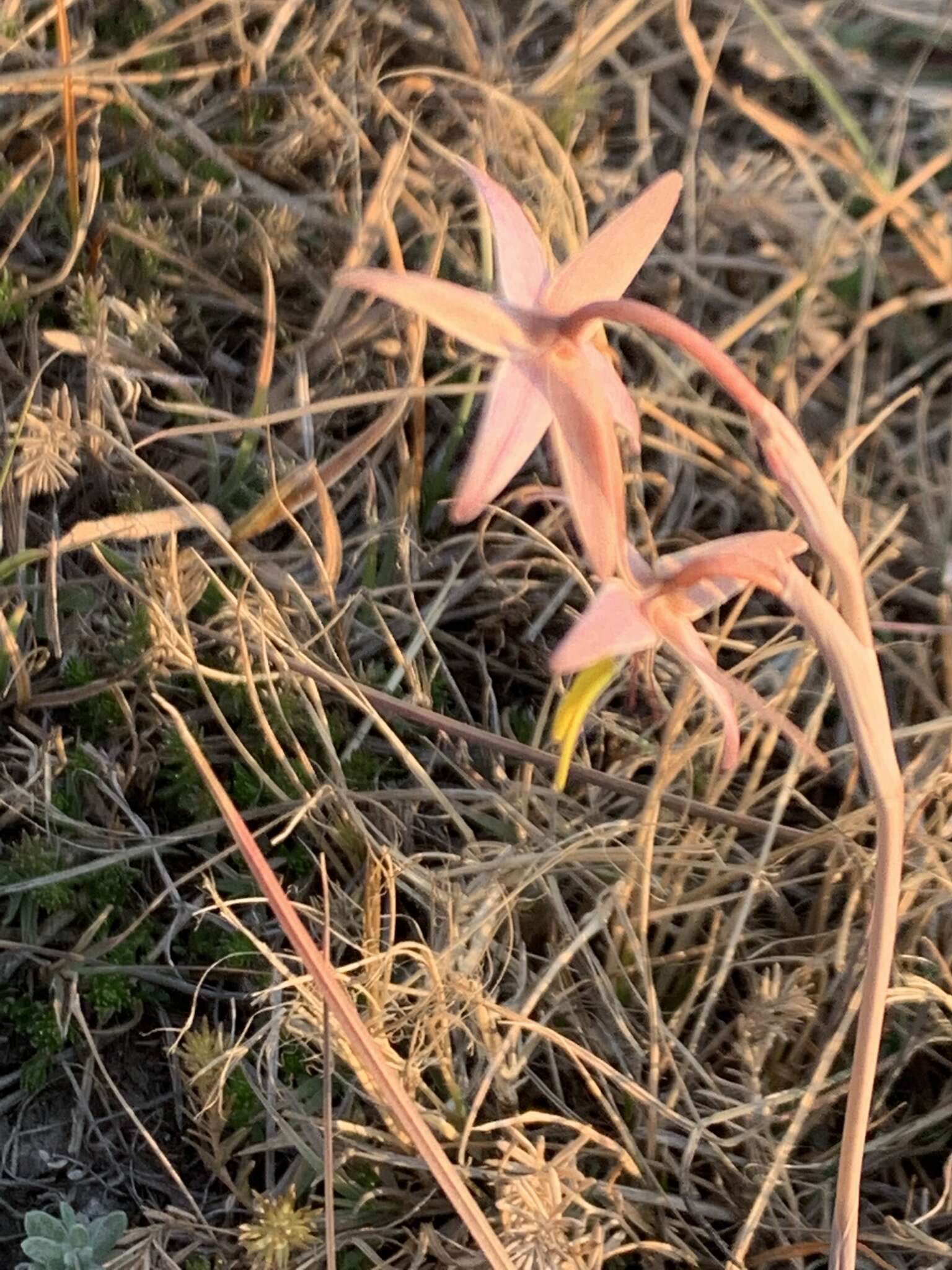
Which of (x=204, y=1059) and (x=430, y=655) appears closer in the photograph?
(x=204, y=1059)

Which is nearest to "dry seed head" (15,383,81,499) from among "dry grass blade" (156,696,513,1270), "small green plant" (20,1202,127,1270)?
"dry grass blade" (156,696,513,1270)

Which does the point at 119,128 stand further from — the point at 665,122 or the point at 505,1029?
the point at 505,1029

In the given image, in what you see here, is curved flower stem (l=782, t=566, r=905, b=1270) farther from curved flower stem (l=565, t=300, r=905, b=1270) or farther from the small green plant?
the small green plant

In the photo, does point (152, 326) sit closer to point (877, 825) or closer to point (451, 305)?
point (451, 305)

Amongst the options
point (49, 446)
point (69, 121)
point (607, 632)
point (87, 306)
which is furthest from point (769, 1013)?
point (69, 121)

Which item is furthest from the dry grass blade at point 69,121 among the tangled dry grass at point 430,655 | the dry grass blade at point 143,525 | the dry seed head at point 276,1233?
the dry seed head at point 276,1233

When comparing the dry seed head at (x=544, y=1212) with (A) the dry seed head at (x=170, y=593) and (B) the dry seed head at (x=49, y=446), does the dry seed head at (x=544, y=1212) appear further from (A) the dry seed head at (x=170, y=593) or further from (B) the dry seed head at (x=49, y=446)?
(B) the dry seed head at (x=49, y=446)
